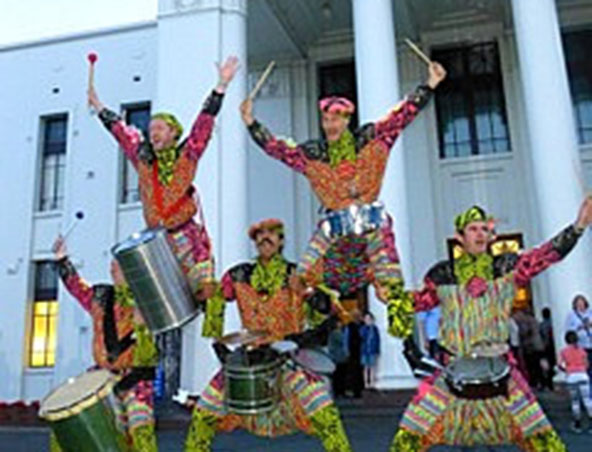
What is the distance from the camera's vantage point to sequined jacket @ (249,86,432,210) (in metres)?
4.27

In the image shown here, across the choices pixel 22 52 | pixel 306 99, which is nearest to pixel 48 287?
pixel 22 52

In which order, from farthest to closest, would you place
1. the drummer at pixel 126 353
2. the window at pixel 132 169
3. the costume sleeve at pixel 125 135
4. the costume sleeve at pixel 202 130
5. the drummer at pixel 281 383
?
the window at pixel 132 169
the costume sleeve at pixel 125 135
the costume sleeve at pixel 202 130
the drummer at pixel 126 353
the drummer at pixel 281 383

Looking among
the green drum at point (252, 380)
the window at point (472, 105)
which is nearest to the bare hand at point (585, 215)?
the green drum at point (252, 380)

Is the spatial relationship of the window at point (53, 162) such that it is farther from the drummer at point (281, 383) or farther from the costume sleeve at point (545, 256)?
the costume sleeve at point (545, 256)

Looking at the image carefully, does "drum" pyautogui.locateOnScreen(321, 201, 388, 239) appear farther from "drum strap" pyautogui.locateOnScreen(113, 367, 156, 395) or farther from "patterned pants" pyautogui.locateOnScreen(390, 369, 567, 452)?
"drum strap" pyautogui.locateOnScreen(113, 367, 156, 395)

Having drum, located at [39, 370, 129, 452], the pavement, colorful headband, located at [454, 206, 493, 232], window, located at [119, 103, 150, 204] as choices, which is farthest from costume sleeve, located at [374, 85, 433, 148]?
window, located at [119, 103, 150, 204]

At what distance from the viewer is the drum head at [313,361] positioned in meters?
3.91

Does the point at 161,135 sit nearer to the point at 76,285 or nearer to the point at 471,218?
the point at 76,285

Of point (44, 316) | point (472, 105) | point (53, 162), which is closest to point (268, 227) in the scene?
point (472, 105)

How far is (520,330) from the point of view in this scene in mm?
11000

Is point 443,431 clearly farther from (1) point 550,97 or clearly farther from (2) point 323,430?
(1) point 550,97

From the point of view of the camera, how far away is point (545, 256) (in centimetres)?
372

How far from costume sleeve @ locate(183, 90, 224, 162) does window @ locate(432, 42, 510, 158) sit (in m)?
13.1

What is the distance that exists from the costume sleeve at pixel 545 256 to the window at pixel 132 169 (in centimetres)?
1528
